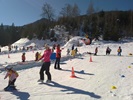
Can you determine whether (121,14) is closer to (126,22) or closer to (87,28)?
(126,22)

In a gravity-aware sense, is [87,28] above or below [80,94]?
above

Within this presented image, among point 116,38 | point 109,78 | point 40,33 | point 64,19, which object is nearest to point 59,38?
point 40,33

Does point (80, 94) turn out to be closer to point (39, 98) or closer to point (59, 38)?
point (39, 98)

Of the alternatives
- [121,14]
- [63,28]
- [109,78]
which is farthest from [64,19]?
[109,78]

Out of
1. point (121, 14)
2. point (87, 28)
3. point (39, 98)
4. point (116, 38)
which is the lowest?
point (39, 98)

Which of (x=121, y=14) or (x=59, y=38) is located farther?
(x=121, y=14)

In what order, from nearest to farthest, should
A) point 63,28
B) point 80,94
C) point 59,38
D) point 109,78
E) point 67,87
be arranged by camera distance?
point 80,94 → point 67,87 → point 109,78 → point 59,38 → point 63,28

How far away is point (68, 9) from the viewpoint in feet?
300

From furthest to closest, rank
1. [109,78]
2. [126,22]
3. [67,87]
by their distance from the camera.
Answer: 1. [126,22]
2. [109,78]
3. [67,87]

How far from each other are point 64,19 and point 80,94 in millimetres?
75762

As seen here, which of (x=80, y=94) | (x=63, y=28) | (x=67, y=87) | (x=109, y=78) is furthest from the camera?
(x=63, y=28)

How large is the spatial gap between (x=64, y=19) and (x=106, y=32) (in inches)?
1125

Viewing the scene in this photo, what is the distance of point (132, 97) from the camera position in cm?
820

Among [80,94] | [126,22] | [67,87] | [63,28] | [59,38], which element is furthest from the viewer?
[126,22]
